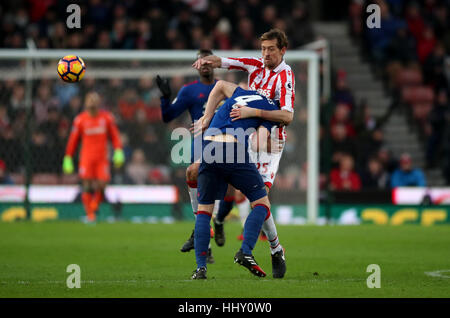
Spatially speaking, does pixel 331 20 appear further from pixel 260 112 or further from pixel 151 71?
pixel 260 112

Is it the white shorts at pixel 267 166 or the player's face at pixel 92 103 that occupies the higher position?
the player's face at pixel 92 103

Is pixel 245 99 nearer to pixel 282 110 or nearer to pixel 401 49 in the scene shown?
pixel 282 110

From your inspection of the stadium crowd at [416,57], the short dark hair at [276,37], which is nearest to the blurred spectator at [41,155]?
the stadium crowd at [416,57]

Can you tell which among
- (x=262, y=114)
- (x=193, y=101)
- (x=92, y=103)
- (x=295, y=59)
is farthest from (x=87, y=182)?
(x=262, y=114)

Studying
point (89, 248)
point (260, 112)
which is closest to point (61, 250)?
point (89, 248)

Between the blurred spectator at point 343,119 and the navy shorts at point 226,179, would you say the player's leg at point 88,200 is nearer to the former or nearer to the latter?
the blurred spectator at point 343,119

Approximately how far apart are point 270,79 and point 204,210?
163 cm

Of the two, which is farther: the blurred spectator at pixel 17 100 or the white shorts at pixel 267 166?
the blurred spectator at pixel 17 100

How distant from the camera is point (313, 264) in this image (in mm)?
9117

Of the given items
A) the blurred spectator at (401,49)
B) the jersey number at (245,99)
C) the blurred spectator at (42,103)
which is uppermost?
the blurred spectator at (401,49)

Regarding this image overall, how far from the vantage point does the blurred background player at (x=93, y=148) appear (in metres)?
16.1

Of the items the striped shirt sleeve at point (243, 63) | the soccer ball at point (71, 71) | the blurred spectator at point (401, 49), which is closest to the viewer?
the striped shirt sleeve at point (243, 63)

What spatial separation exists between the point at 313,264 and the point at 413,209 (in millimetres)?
8427

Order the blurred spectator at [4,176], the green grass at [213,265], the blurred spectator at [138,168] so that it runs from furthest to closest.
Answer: the blurred spectator at [138,168] < the blurred spectator at [4,176] < the green grass at [213,265]
